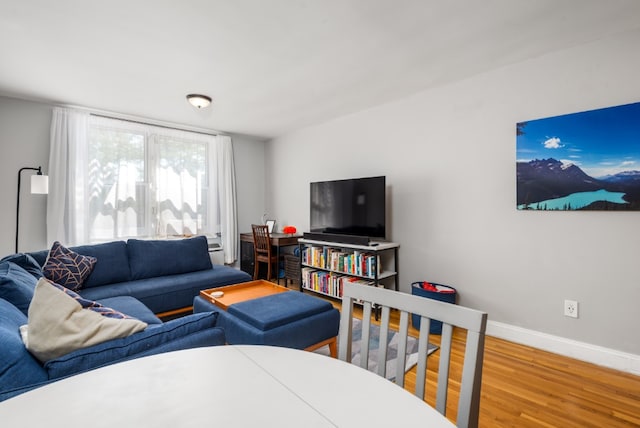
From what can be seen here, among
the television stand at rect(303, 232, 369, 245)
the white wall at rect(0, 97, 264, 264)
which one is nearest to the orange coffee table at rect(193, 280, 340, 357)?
the television stand at rect(303, 232, 369, 245)

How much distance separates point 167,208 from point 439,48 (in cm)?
397

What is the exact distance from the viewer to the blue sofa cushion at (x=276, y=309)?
204cm

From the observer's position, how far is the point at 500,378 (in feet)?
6.84

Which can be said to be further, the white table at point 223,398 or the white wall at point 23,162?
the white wall at point 23,162

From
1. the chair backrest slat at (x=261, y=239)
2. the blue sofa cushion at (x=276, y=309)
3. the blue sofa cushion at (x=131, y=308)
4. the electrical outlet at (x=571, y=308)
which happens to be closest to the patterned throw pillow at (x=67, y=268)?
the blue sofa cushion at (x=131, y=308)

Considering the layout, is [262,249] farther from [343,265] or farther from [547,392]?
[547,392]

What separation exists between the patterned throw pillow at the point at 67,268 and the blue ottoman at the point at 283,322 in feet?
4.99

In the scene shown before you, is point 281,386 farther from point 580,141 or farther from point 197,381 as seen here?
point 580,141

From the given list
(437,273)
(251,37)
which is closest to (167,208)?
(251,37)

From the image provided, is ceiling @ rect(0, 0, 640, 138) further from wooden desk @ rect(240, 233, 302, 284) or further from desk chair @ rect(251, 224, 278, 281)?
wooden desk @ rect(240, 233, 302, 284)

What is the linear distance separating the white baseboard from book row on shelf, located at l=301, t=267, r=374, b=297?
51.5 inches

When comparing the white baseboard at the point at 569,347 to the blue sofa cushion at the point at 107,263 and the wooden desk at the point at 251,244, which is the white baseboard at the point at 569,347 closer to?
the wooden desk at the point at 251,244

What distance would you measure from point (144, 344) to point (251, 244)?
365 centimetres

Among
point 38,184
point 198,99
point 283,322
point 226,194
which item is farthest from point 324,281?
point 38,184
